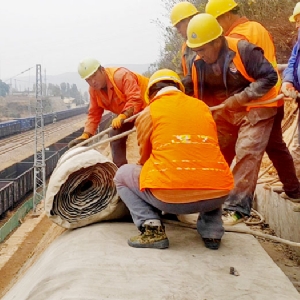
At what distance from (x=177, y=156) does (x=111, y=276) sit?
100 cm

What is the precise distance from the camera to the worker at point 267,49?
16.4 ft

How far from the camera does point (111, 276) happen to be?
3258mm

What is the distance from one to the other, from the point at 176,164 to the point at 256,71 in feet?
4.82

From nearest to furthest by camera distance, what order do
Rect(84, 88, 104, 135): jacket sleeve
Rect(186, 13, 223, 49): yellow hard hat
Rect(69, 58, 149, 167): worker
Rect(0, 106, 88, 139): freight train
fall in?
1. Rect(186, 13, 223, 49): yellow hard hat
2. Rect(69, 58, 149, 167): worker
3. Rect(84, 88, 104, 135): jacket sleeve
4. Rect(0, 106, 88, 139): freight train

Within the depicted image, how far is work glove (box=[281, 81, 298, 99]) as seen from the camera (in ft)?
16.3

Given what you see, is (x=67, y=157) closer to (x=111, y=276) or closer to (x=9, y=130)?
(x=111, y=276)

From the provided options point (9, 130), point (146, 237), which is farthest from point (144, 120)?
point (9, 130)

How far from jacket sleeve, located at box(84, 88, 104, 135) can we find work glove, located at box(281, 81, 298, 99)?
2.36 m

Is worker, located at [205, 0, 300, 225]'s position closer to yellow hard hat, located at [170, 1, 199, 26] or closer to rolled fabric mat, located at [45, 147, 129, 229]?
yellow hard hat, located at [170, 1, 199, 26]

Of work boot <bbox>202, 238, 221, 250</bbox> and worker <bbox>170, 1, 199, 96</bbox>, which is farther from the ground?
worker <bbox>170, 1, 199, 96</bbox>

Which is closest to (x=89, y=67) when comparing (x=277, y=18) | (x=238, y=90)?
(x=238, y=90)

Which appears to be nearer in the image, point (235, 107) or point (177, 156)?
→ point (177, 156)

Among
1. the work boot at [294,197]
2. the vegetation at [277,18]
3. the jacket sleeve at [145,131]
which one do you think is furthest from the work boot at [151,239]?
the vegetation at [277,18]

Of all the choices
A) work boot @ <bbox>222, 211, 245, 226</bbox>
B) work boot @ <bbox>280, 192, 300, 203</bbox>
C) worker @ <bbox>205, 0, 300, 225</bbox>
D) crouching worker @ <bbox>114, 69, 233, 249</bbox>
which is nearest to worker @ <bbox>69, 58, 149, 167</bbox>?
worker @ <bbox>205, 0, 300, 225</bbox>
